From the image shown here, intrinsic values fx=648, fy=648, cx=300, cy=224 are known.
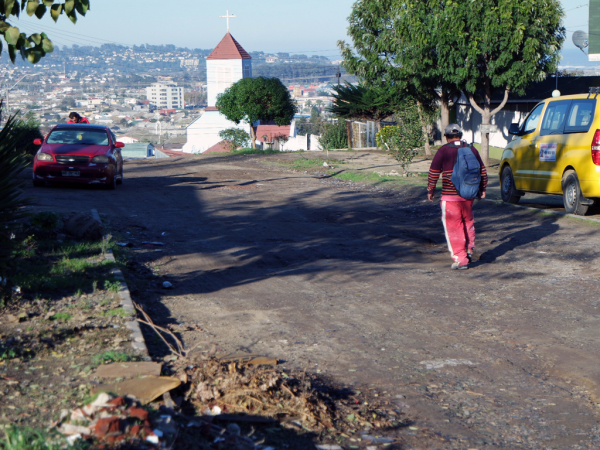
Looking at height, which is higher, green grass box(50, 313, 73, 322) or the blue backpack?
the blue backpack

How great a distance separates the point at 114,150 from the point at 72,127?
50.3 inches

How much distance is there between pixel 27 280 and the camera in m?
6.29

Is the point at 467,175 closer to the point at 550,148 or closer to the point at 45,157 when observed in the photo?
the point at 550,148

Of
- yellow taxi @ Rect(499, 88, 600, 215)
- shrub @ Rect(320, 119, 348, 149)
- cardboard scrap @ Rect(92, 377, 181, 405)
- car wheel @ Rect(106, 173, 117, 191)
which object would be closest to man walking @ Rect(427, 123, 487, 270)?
yellow taxi @ Rect(499, 88, 600, 215)

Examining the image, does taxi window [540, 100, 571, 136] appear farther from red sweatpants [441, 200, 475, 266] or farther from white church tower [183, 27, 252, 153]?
white church tower [183, 27, 252, 153]

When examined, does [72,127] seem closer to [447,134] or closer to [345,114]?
[447,134]

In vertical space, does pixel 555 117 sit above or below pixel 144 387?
above

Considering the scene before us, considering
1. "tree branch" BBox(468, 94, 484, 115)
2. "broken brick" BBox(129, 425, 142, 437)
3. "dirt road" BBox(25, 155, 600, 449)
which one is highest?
"tree branch" BBox(468, 94, 484, 115)

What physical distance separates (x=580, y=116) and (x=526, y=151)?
158cm

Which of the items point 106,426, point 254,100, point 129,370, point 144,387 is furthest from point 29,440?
point 254,100

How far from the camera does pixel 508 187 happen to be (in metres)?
13.4

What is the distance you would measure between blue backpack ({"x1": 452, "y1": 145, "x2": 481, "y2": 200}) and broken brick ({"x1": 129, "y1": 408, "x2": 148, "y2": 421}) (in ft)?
18.4

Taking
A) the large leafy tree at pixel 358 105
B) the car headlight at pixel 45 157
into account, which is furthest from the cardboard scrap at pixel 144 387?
the large leafy tree at pixel 358 105

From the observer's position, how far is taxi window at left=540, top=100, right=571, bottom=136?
37.9 ft
